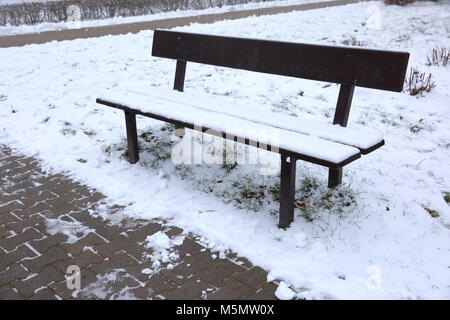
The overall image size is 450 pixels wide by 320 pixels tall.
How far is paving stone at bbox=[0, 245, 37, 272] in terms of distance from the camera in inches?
118

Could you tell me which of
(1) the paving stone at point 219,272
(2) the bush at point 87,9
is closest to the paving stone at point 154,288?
(1) the paving stone at point 219,272

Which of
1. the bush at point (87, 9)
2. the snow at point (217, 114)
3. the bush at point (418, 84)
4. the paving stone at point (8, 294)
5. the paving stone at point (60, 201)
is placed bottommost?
the paving stone at point (8, 294)

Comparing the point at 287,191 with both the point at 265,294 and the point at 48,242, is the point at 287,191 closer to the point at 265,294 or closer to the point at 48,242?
the point at 265,294

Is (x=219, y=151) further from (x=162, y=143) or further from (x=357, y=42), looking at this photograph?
(x=357, y=42)

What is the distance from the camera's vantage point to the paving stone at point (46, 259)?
116 inches

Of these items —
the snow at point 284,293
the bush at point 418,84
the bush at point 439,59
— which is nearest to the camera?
the snow at point 284,293

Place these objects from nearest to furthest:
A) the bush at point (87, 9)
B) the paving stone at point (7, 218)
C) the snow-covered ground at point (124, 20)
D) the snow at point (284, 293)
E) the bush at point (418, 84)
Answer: the snow at point (284, 293)
the paving stone at point (7, 218)
the bush at point (418, 84)
the snow-covered ground at point (124, 20)
the bush at point (87, 9)

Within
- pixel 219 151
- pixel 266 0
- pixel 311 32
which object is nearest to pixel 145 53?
pixel 311 32

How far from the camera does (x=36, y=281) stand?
2.82m

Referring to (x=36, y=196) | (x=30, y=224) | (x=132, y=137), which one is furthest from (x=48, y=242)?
(x=132, y=137)

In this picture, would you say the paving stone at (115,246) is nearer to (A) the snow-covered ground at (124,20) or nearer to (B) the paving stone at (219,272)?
(B) the paving stone at (219,272)

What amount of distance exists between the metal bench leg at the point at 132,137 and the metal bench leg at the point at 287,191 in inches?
65.2

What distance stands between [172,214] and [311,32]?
21.9 feet

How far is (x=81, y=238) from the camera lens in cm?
326
